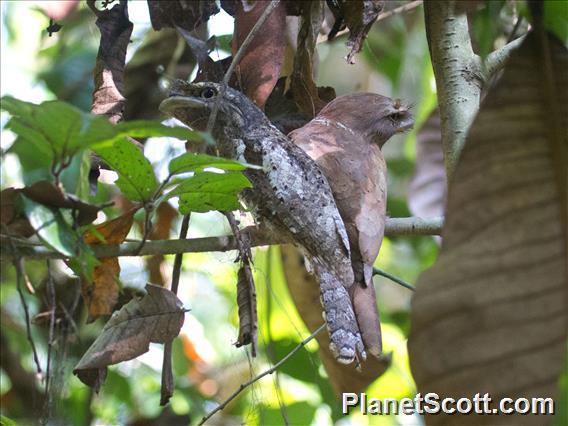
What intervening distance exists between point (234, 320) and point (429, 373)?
169cm

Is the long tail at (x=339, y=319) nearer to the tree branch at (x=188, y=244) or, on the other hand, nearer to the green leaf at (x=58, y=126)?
the tree branch at (x=188, y=244)

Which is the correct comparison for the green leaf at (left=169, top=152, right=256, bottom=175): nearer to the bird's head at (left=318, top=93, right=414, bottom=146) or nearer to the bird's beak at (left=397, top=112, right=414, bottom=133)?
the bird's head at (left=318, top=93, right=414, bottom=146)

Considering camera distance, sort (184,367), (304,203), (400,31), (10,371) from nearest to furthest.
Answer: (304,203)
(10,371)
(184,367)
(400,31)

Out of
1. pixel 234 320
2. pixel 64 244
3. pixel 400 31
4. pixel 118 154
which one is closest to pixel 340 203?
pixel 118 154

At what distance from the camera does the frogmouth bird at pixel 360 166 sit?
1545 mm

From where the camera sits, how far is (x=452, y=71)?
156 cm

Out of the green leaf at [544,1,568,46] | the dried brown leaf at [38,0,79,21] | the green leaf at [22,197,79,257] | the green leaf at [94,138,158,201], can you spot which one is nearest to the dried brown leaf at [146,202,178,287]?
the dried brown leaf at [38,0,79,21]

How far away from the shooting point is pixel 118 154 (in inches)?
47.5

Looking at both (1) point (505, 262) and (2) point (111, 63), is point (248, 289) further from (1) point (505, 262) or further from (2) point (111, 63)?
(1) point (505, 262)

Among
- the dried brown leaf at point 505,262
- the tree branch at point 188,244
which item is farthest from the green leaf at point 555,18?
the tree branch at point 188,244

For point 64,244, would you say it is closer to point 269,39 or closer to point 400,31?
point 269,39

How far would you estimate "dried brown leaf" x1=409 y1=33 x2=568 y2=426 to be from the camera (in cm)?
74

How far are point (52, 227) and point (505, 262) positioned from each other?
0.63 metres

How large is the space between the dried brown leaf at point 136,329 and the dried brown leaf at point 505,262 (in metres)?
0.76
